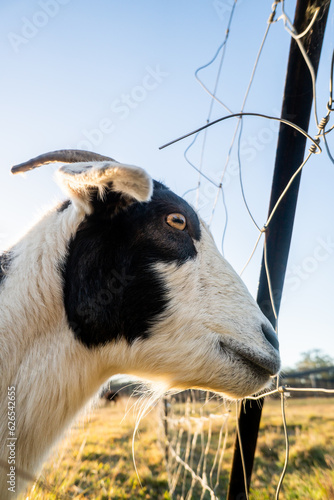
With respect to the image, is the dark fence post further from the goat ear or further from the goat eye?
the goat ear

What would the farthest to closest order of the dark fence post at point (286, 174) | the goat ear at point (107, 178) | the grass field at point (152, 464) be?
the grass field at point (152, 464)
the dark fence post at point (286, 174)
the goat ear at point (107, 178)

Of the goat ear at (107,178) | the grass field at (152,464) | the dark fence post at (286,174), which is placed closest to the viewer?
the goat ear at (107,178)

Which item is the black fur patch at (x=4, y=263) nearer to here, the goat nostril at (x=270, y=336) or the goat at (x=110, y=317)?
Result: the goat at (x=110, y=317)

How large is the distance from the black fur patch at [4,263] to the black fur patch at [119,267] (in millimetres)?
293

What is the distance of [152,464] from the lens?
5.42 meters

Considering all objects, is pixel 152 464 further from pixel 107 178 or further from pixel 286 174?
pixel 107 178

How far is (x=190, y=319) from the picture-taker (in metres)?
1.67

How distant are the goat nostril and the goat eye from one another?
0.61 meters

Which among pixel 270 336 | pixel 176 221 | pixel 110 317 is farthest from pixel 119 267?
pixel 270 336

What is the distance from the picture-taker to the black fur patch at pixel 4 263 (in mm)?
1770

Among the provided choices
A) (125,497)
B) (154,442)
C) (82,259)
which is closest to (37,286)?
(82,259)

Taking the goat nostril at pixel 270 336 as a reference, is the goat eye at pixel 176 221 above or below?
above

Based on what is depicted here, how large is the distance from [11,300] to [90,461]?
4501mm

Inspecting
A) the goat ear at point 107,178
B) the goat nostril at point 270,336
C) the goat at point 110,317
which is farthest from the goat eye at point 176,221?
the goat nostril at point 270,336
